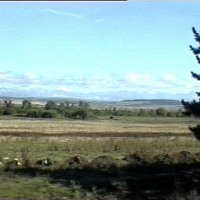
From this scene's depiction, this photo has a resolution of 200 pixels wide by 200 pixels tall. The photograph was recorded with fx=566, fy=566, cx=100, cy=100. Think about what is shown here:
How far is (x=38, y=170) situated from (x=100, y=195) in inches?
272

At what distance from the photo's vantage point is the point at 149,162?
94.4ft

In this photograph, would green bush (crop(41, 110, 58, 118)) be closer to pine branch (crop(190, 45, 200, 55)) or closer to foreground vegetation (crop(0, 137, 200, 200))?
foreground vegetation (crop(0, 137, 200, 200))

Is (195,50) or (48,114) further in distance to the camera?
(48,114)

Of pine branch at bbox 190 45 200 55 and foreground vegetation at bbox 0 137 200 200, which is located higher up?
pine branch at bbox 190 45 200 55

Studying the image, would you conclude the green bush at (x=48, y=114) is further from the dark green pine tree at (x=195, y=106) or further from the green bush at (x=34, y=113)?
the dark green pine tree at (x=195, y=106)

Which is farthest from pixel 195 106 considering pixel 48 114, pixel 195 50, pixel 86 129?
pixel 48 114

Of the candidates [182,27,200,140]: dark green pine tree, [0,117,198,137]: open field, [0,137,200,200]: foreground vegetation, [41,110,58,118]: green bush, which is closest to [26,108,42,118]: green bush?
[41,110,58,118]: green bush

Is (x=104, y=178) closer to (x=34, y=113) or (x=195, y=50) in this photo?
(x=195, y=50)

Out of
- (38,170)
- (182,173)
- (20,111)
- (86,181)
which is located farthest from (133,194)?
(20,111)

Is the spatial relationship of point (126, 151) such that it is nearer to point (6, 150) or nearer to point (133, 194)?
point (6, 150)

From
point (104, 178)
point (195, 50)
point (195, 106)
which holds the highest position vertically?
point (195, 50)

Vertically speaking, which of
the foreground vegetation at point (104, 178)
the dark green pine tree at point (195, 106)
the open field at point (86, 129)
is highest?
the dark green pine tree at point (195, 106)

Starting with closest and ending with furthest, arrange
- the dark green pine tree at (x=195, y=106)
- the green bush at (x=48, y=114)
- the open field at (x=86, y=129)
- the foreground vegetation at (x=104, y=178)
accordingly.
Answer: the foreground vegetation at (x=104, y=178), the dark green pine tree at (x=195, y=106), the open field at (x=86, y=129), the green bush at (x=48, y=114)

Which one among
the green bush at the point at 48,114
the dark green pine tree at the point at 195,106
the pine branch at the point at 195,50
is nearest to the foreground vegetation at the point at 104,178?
the dark green pine tree at the point at 195,106
